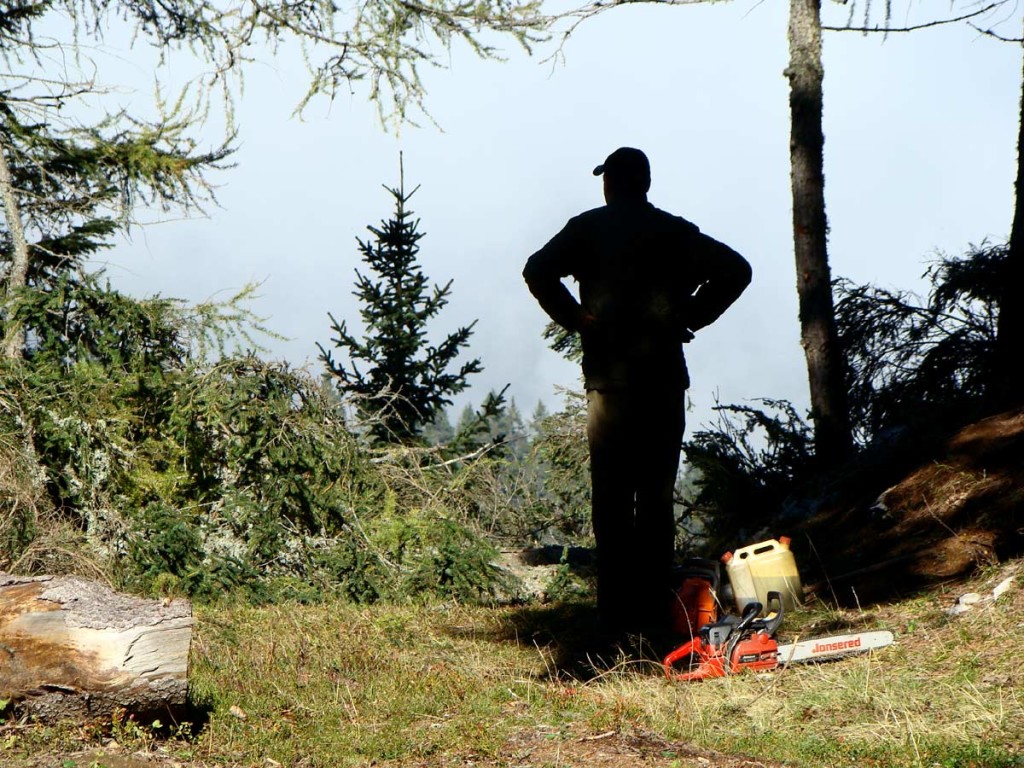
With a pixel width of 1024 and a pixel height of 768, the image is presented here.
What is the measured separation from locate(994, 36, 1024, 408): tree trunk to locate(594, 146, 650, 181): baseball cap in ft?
16.0

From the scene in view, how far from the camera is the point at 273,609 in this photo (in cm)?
880

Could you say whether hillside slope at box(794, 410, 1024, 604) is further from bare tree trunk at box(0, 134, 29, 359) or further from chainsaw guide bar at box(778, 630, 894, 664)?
bare tree trunk at box(0, 134, 29, 359)

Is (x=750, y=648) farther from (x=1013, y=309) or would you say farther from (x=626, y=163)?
(x=1013, y=309)

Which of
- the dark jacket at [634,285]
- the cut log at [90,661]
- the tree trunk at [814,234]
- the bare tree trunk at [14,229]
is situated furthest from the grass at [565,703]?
the bare tree trunk at [14,229]

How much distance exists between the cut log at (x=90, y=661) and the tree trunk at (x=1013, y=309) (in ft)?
25.4

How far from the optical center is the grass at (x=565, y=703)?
489 centimetres

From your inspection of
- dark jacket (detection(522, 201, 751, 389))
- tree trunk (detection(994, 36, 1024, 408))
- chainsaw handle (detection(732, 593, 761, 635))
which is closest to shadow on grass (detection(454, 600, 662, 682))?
chainsaw handle (detection(732, 593, 761, 635))

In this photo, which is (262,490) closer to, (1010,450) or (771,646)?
(771,646)

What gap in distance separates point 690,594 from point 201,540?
14.8 feet

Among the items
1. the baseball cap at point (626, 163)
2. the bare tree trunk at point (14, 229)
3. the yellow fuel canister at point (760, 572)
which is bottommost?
the yellow fuel canister at point (760, 572)

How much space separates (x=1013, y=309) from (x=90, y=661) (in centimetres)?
857

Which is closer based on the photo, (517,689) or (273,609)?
(517,689)

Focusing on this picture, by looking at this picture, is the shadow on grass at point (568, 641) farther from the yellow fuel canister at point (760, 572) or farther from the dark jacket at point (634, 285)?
the dark jacket at point (634, 285)

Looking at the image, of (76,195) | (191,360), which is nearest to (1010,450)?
(191,360)
